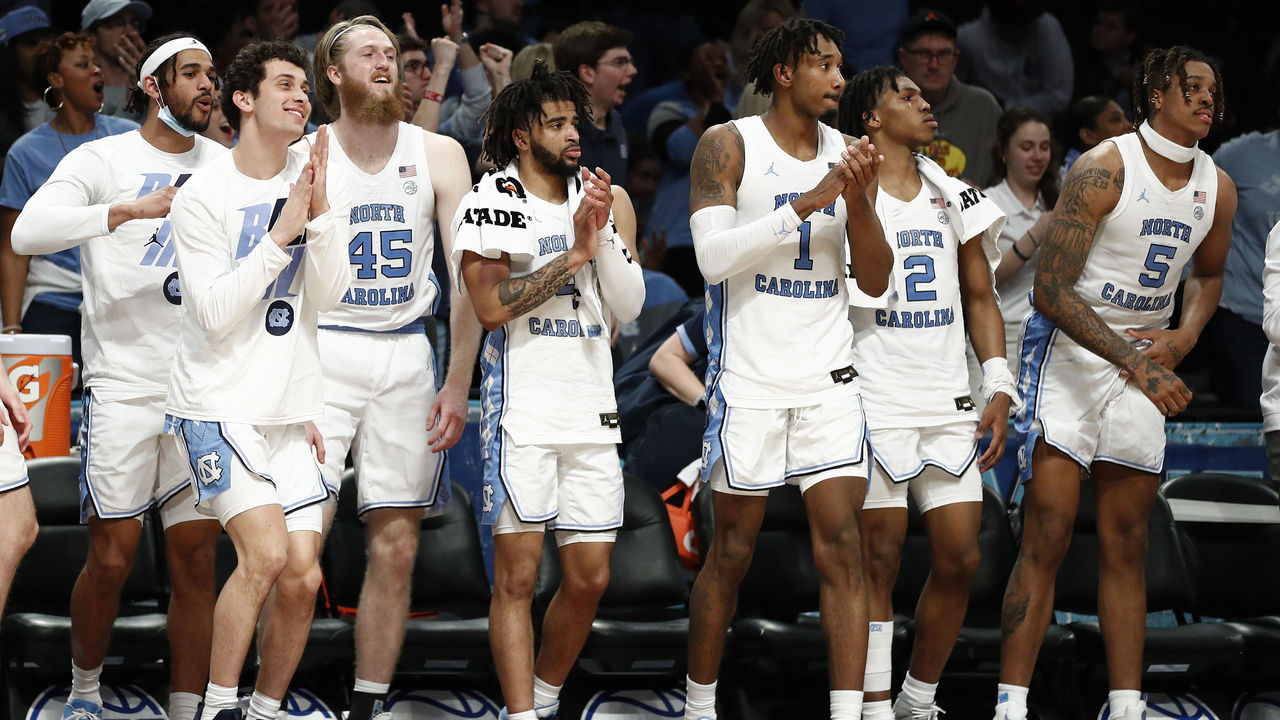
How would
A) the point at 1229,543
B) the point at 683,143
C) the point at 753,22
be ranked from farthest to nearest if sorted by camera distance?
the point at 753,22, the point at 683,143, the point at 1229,543

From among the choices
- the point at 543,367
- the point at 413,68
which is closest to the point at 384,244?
the point at 543,367

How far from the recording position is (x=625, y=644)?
578 centimetres

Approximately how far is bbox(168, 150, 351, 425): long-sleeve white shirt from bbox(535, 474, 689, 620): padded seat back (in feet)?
5.23

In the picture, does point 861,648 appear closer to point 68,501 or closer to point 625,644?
point 625,644

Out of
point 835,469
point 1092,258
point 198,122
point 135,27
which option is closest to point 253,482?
point 198,122

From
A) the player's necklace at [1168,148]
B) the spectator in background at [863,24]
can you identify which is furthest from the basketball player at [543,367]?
the spectator in background at [863,24]

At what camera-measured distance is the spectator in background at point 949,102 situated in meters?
8.44

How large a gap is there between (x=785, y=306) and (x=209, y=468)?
1.98m

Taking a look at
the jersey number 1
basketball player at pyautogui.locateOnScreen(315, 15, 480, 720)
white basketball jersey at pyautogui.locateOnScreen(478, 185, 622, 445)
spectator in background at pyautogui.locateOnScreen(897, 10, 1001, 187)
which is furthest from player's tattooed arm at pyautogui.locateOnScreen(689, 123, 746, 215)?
spectator in background at pyautogui.locateOnScreen(897, 10, 1001, 187)

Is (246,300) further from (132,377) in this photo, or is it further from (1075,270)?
(1075,270)

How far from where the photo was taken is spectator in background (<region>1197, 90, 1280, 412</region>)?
25.5 ft

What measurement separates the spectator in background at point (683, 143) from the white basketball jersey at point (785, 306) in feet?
11.1

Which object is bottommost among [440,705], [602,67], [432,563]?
[440,705]

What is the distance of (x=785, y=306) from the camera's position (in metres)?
5.36
